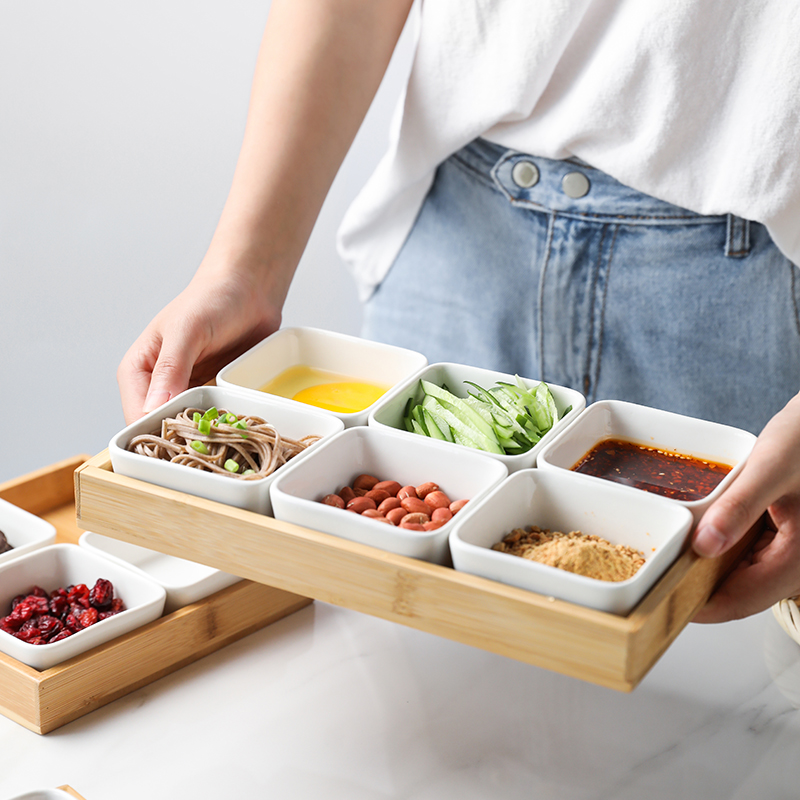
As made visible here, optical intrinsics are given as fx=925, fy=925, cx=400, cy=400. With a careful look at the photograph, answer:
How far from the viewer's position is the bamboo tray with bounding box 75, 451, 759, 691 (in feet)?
3.05

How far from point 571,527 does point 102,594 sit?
29.6 inches

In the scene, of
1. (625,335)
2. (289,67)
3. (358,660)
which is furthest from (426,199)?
(358,660)

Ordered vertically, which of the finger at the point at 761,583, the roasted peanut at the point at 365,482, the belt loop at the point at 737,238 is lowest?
the finger at the point at 761,583

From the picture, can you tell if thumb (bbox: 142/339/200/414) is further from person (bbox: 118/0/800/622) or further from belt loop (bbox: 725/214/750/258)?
belt loop (bbox: 725/214/750/258)

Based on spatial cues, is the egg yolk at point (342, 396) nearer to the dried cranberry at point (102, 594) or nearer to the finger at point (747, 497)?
the dried cranberry at point (102, 594)

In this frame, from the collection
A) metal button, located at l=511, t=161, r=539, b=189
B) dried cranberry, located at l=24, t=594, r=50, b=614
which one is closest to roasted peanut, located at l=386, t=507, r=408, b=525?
dried cranberry, located at l=24, t=594, r=50, b=614

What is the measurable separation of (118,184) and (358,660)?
6.70ft

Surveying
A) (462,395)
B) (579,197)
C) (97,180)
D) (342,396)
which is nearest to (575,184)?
(579,197)

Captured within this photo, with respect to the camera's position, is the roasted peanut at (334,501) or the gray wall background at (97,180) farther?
the gray wall background at (97,180)

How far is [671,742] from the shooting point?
125 centimetres

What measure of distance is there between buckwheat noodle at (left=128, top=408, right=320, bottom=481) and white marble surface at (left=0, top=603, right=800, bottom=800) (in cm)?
35

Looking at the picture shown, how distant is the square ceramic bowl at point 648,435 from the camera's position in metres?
1.25

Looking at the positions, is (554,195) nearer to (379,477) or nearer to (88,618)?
(379,477)

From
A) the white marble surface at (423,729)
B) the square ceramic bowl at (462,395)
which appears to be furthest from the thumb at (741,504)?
the white marble surface at (423,729)
